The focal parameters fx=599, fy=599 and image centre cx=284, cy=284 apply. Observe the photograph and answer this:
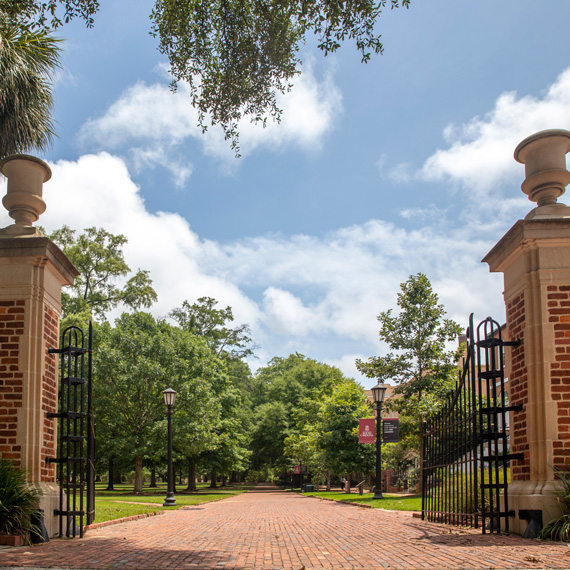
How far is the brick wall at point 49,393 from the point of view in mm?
7707

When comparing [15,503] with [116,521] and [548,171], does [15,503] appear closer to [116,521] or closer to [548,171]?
[116,521]

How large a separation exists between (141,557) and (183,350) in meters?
26.9

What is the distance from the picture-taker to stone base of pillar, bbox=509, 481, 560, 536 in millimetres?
6582

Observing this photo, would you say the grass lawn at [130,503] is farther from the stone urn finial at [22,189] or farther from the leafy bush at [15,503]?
the stone urn finial at [22,189]

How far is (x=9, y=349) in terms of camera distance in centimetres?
751

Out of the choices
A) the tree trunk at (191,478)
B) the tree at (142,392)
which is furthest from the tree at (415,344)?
the tree trunk at (191,478)

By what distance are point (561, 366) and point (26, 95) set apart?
49.4 ft

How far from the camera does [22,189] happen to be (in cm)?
808

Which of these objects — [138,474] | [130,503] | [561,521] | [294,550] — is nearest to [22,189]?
[294,550]

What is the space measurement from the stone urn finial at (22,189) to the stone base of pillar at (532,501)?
22.8 feet

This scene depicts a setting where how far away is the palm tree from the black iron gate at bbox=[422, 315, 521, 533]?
13043mm

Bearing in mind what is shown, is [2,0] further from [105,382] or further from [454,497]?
[105,382]

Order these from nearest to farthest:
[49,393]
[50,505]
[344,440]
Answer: [50,505] → [49,393] → [344,440]

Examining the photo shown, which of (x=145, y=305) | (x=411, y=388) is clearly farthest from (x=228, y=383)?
(x=411, y=388)
